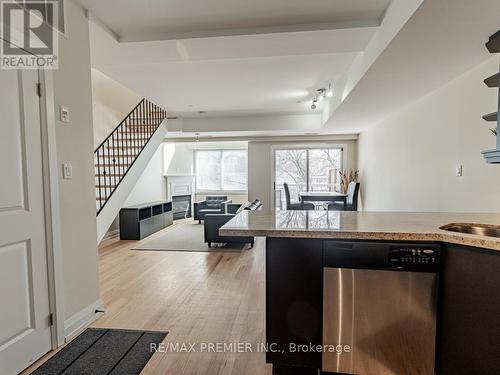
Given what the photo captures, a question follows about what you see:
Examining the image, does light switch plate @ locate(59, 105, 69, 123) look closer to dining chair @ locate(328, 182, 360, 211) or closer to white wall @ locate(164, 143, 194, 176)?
dining chair @ locate(328, 182, 360, 211)

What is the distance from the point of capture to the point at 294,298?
5.24 ft

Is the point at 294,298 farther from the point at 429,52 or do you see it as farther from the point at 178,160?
the point at 178,160

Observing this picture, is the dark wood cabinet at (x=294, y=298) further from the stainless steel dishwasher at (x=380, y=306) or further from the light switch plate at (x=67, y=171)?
the light switch plate at (x=67, y=171)

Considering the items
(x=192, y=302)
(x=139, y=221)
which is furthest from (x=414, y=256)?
(x=139, y=221)

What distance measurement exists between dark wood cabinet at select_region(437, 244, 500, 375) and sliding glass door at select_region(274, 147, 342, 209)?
656cm

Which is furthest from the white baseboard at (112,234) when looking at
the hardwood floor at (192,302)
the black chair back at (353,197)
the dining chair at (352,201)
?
the black chair back at (353,197)

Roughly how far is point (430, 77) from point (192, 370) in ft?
11.0

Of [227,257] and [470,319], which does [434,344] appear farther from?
[227,257]

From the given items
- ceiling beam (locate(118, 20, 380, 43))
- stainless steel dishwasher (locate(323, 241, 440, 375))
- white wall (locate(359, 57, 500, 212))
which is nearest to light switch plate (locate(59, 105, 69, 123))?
ceiling beam (locate(118, 20, 380, 43))

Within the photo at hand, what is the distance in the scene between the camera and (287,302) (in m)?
1.60

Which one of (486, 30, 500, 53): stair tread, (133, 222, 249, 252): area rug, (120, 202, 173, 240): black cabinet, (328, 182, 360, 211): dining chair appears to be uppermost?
(486, 30, 500, 53): stair tread

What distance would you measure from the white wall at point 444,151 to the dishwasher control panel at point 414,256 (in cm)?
138

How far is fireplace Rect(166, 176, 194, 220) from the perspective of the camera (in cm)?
818

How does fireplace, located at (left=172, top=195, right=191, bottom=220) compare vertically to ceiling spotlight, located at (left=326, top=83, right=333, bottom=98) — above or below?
below
